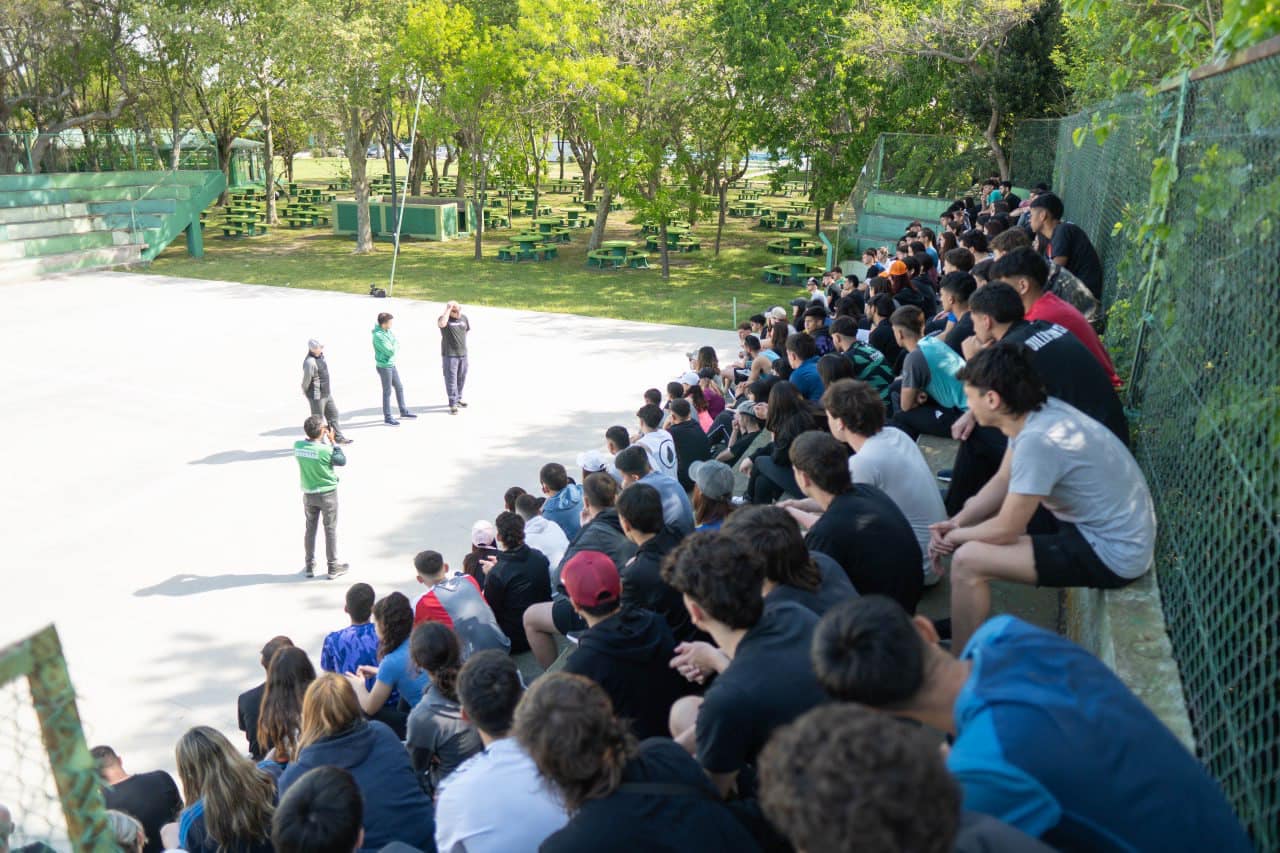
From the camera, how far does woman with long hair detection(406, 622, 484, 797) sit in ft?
14.4

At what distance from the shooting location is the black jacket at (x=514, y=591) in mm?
6238

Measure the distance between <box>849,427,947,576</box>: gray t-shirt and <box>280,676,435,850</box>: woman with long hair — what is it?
2381 millimetres

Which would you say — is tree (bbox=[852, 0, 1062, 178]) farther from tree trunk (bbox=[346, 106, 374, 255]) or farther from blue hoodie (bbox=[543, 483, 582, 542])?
tree trunk (bbox=[346, 106, 374, 255])

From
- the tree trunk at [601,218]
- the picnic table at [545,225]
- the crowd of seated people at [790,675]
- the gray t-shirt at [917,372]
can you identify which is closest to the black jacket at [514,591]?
the crowd of seated people at [790,675]

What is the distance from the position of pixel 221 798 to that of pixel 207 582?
537 cm

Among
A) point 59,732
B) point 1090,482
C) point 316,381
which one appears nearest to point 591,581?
point 1090,482

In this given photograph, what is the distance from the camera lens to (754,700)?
2.95 meters

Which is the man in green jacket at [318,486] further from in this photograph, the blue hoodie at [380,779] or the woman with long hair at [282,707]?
the blue hoodie at [380,779]

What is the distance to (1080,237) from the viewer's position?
24.9 feet

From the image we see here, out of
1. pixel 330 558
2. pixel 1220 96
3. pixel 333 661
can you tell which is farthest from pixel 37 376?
pixel 1220 96

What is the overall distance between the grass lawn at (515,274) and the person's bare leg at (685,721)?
17.2 metres

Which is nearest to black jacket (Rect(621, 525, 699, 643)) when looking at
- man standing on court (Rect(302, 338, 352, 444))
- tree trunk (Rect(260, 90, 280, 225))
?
man standing on court (Rect(302, 338, 352, 444))

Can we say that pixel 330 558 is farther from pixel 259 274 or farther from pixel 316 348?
pixel 259 274

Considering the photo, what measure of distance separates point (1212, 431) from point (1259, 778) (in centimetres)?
144
